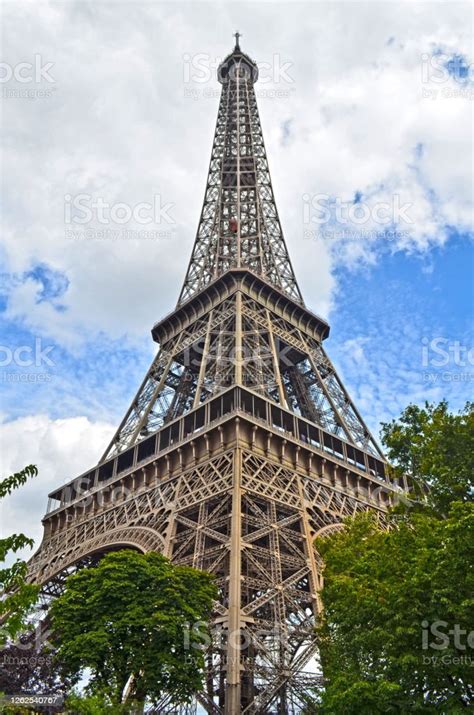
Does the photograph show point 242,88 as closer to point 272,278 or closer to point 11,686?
point 272,278

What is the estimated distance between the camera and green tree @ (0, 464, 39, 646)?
1195 cm

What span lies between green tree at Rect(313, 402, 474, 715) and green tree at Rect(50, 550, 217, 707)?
14.5 ft

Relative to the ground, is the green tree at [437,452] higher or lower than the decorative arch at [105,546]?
lower

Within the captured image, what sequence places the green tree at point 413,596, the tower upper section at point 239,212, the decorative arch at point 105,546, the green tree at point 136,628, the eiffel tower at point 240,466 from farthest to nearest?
the tower upper section at point 239,212
the decorative arch at point 105,546
the eiffel tower at point 240,466
the green tree at point 136,628
the green tree at point 413,596

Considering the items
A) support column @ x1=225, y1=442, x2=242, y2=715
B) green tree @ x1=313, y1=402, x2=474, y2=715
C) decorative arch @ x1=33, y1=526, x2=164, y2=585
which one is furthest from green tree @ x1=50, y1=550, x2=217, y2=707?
decorative arch @ x1=33, y1=526, x2=164, y2=585

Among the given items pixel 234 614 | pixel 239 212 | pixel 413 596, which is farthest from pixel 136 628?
pixel 239 212

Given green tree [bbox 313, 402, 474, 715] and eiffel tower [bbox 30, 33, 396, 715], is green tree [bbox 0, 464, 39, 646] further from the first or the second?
eiffel tower [bbox 30, 33, 396, 715]

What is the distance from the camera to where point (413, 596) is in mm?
17250

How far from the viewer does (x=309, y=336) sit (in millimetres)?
50938

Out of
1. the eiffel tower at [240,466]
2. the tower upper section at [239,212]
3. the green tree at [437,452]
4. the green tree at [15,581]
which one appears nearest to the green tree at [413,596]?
the green tree at [437,452]

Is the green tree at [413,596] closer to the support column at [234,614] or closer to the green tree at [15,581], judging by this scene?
the support column at [234,614]

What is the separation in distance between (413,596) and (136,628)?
9474 mm

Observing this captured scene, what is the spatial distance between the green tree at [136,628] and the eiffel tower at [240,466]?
5.20ft

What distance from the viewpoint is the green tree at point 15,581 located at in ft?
39.2
